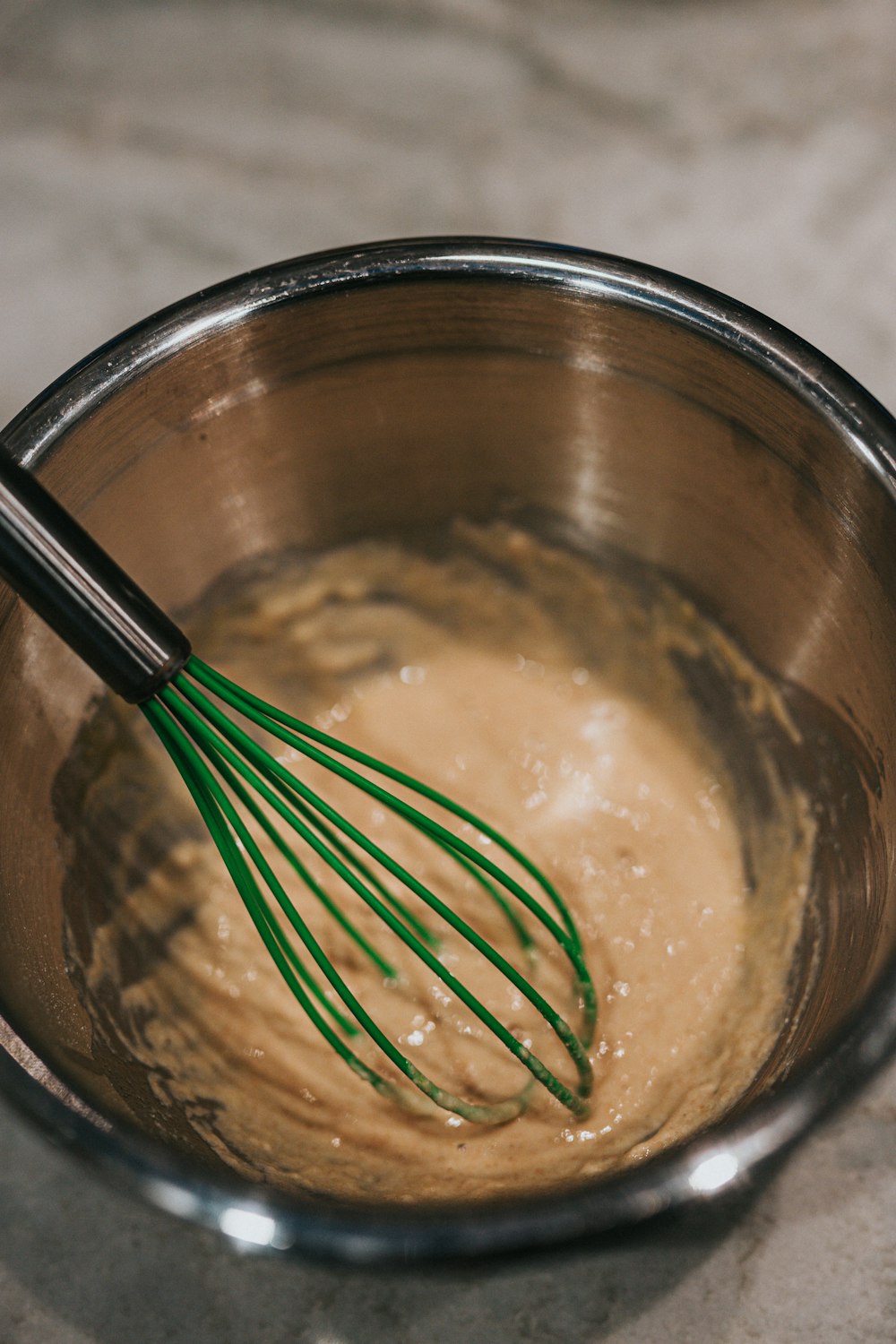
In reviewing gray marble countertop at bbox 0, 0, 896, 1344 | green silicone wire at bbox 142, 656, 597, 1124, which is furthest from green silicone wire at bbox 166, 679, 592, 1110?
gray marble countertop at bbox 0, 0, 896, 1344

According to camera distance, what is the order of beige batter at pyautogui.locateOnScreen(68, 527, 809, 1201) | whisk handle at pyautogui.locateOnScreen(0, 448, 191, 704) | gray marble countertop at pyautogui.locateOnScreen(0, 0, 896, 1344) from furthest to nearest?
1. gray marble countertop at pyautogui.locateOnScreen(0, 0, 896, 1344)
2. beige batter at pyautogui.locateOnScreen(68, 527, 809, 1201)
3. whisk handle at pyautogui.locateOnScreen(0, 448, 191, 704)

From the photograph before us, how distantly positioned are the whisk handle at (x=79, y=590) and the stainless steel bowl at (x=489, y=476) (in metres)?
0.08

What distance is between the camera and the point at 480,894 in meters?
0.73

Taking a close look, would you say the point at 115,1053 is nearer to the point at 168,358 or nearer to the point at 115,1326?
the point at 115,1326

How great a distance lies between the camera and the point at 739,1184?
17.3 inches

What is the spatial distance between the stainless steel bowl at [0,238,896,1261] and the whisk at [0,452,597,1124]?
82mm

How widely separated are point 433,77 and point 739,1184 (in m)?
0.92

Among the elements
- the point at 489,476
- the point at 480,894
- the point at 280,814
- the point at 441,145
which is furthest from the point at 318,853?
the point at 441,145

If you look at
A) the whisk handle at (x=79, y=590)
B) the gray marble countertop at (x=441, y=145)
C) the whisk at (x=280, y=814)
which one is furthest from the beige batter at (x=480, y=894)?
the gray marble countertop at (x=441, y=145)

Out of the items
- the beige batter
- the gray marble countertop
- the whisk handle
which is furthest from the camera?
the gray marble countertop

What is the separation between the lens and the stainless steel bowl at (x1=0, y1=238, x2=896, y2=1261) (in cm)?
57

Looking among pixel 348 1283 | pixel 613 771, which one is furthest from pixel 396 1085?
pixel 613 771

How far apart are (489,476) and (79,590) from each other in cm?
31

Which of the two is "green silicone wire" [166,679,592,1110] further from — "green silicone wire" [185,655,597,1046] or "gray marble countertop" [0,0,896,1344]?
"gray marble countertop" [0,0,896,1344]
